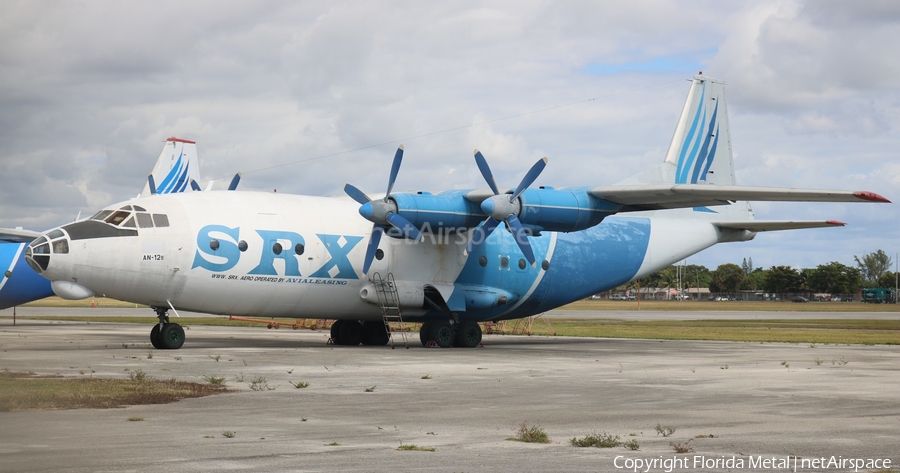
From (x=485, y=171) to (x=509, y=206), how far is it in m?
1.71

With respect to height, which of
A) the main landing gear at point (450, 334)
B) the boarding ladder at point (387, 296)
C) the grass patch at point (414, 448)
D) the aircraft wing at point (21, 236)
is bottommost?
the grass patch at point (414, 448)

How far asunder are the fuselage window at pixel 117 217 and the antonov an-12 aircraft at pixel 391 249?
4 centimetres

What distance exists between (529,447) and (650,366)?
38.7 feet

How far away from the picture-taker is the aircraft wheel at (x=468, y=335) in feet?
96.7

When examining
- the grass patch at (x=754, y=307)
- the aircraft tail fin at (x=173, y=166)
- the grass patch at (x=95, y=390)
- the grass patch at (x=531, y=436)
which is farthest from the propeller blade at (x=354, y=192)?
the grass patch at (x=754, y=307)

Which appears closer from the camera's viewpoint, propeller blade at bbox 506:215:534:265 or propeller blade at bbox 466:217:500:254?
propeller blade at bbox 506:215:534:265

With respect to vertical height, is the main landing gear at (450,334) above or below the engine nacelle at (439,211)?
below

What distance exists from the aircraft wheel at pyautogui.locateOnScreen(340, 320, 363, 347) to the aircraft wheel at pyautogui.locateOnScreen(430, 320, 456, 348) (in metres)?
2.83

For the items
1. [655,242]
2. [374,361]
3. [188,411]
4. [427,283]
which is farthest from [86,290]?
[655,242]

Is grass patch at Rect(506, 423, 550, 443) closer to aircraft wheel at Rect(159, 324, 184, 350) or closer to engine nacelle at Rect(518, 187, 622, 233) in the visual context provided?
aircraft wheel at Rect(159, 324, 184, 350)

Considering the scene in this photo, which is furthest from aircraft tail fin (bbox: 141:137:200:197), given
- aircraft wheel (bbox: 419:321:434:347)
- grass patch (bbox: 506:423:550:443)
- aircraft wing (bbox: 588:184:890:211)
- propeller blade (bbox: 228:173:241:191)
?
grass patch (bbox: 506:423:550:443)

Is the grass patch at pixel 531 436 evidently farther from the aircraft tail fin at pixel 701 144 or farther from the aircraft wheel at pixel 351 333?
the aircraft tail fin at pixel 701 144

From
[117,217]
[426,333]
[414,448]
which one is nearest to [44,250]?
[117,217]
